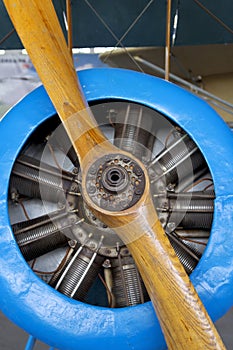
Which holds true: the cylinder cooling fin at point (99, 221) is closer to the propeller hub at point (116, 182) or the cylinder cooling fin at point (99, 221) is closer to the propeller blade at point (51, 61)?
the propeller blade at point (51, 61)

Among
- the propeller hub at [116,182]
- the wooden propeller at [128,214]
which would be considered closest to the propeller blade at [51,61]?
the wooden propeller at [128,214]

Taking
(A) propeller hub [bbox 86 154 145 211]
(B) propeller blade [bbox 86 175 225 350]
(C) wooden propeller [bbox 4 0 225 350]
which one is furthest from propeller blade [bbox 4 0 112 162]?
(B) propeller blade [bbox 86 175 225 350]

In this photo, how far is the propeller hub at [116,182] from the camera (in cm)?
180

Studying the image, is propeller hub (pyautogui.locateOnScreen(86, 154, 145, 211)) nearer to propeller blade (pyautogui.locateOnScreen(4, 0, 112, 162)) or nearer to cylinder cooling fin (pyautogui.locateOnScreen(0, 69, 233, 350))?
propeller blade (pyautogui.locateOnScreen(4, 0, 112, 162))

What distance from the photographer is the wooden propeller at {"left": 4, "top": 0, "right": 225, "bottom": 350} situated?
1.71 m

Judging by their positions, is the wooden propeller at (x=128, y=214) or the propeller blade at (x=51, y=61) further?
the propeller blade at (x=51, y=61)

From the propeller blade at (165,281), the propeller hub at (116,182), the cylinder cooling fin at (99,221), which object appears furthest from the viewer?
the cylinder cooling fin at (99,221)

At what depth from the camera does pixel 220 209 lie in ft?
6.84

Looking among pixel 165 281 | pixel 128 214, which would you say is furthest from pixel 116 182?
A: pixel 165 281

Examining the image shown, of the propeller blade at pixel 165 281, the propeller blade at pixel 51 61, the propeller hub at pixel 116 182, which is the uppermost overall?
the propeller blade at pixel 51 61

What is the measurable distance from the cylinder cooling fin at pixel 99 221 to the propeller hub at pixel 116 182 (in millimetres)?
404

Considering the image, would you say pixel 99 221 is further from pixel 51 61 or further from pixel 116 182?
pixel 51 61

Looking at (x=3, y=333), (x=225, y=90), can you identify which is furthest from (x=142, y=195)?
(x=225, y=90)

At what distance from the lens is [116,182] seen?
5.98ft
